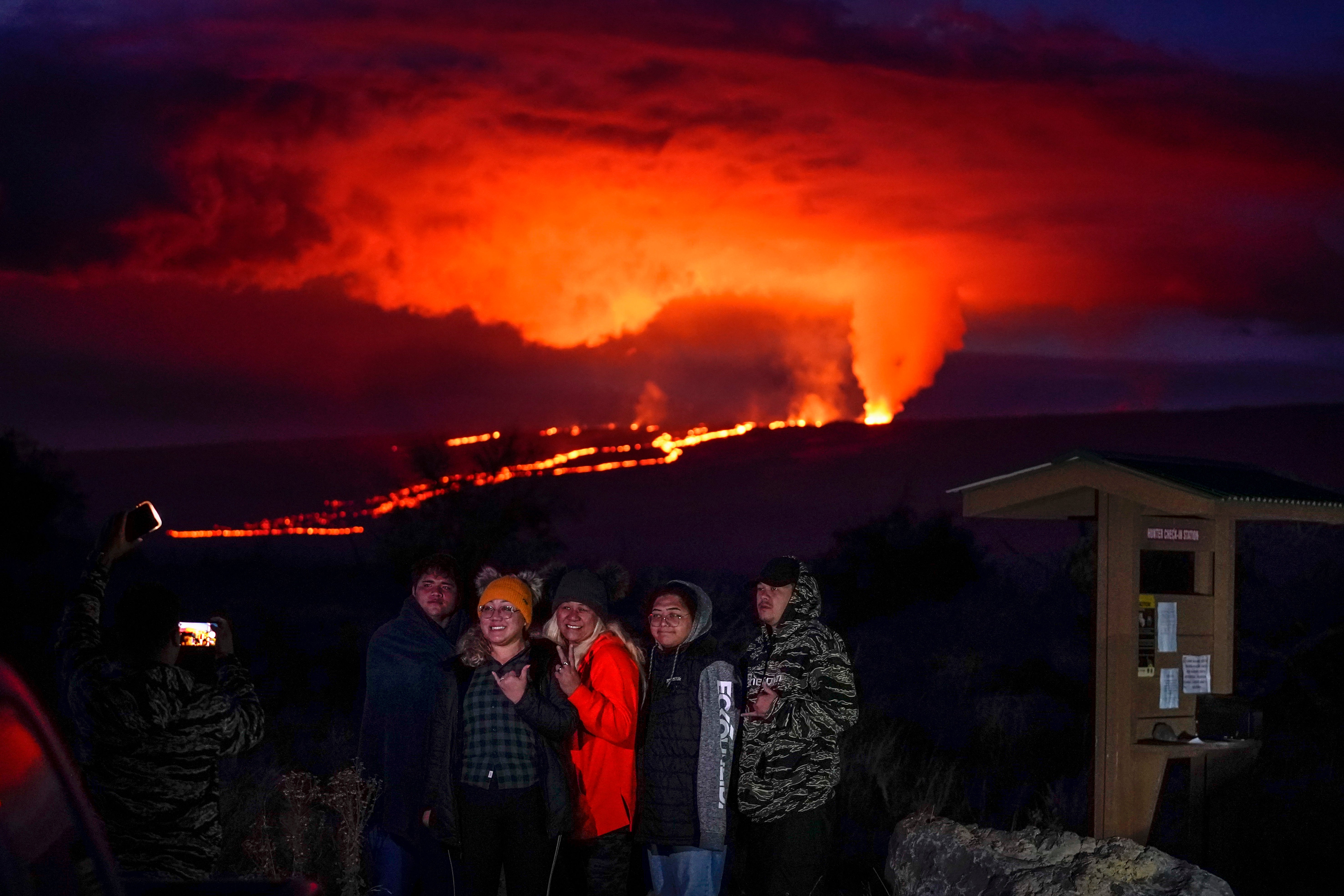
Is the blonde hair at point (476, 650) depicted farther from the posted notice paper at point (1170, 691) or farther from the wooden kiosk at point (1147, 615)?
the posted notice paper at point (1170, 691)

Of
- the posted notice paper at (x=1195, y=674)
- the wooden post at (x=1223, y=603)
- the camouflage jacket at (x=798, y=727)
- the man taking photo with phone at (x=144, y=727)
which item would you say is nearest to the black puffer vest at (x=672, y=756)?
the camouflage jacket at (x=798, y=727)

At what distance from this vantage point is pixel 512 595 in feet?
18.5

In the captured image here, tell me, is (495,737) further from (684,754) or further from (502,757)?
(684,754)

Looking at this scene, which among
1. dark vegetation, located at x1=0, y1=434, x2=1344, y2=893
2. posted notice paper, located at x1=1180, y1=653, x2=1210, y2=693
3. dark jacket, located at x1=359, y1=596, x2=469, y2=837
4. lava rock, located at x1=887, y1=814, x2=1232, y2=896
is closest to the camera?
lava rock, located at x1=887, y1=814, x2=1232, y2=896

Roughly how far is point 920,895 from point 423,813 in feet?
7.31

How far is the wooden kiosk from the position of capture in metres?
6.88

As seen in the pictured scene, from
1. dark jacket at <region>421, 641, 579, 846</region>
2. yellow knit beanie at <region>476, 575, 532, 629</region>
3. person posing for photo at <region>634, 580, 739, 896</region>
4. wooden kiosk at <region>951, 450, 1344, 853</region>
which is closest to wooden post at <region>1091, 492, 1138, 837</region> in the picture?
wooden kiosk at <region>951, 450, 1344, 853</region>

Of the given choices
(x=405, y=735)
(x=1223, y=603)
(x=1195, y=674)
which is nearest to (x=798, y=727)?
(x=405, y=735)

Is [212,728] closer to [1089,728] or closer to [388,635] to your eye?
[388,635]

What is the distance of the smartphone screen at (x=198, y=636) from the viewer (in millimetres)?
4816

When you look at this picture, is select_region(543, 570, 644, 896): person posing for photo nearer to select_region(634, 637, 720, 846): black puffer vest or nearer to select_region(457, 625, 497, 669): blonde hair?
select_region(634, 637, 720, 846): black puffer vest

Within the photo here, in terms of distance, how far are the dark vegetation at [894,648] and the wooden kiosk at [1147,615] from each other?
25.6 inches

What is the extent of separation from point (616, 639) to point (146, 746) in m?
1.94

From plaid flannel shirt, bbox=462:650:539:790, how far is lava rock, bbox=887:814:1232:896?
6.10 ft
